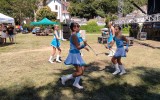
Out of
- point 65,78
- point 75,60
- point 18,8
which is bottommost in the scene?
point 65,78

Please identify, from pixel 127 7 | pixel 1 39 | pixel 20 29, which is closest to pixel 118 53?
pixel 1 39

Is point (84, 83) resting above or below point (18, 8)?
below

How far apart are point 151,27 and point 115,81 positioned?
19561 millimetres

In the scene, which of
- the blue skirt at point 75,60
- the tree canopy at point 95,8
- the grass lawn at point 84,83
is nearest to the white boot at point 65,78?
the grass lawn at point 84,83

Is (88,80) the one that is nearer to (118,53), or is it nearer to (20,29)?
(118,53)

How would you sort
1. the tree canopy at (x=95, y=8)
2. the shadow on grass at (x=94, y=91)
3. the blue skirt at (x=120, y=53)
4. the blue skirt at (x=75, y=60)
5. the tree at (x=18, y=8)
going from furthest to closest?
the tree canopy at (x=95, y=8), the tree at (x=18, y=8), the blue skirt at (x=120, y=53), the blue skirt at (x=75, y=60), the shadow on grass at (x=94, y=91)

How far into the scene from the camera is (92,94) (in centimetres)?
666

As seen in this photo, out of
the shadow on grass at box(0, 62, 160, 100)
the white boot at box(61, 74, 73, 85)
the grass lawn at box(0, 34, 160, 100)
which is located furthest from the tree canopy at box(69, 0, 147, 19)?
the white boot at box(61, 74, 73, 85)

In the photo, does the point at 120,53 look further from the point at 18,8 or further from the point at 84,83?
the point at 18,8

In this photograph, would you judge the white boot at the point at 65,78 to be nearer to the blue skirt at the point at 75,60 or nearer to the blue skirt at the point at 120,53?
the blue skirt at the point at 75,60

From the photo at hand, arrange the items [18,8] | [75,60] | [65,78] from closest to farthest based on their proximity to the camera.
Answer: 1. [75,60]
2. [65,78]
3. [18,8]

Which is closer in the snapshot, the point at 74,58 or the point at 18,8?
the point at 74,58

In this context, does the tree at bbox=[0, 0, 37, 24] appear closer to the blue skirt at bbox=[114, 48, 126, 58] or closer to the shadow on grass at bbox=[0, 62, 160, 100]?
the blue skirt at bbox=[114, 48, 126, 58]

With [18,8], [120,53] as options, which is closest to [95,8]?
Result: [18,8]
